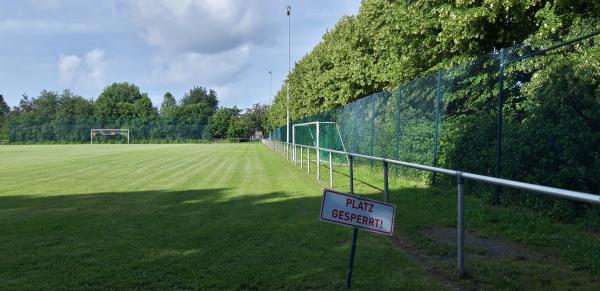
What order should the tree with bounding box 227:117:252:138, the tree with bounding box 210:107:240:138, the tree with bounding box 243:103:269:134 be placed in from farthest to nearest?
the tree with bounding box 243:103:269:134 < the tree with bounding box 227:117:252:138 < the tree with bounding box 210:107:240:138

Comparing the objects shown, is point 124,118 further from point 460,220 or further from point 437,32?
point 460,220

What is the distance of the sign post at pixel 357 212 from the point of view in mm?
4316

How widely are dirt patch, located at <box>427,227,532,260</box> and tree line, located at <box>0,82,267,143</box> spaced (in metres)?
85.8

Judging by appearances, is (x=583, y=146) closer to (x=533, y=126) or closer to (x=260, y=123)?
(x=533, y=126)

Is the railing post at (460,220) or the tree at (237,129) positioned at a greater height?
the tree at (237,129)

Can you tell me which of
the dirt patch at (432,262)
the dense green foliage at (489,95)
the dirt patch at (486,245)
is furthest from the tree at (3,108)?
the dirt patch at (432,262)

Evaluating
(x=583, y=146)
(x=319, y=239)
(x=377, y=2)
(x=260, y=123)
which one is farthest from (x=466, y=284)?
(x=260, y=123)

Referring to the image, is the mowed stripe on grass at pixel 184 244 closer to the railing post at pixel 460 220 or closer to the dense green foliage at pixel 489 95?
the railing post at pixel 460 220

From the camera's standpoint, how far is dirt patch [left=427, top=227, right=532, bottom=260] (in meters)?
5.73

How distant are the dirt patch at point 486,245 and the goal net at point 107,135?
84.4m

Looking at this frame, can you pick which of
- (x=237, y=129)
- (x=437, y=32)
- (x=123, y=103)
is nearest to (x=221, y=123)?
(x=237, y=129)

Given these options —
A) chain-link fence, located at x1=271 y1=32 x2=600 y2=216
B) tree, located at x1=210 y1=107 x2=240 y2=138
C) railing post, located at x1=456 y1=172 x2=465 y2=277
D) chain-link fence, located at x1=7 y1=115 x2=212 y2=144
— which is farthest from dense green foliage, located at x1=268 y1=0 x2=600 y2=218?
tree, located at x1=210 y1=107 x2=240 y2=138

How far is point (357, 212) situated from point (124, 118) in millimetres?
100485

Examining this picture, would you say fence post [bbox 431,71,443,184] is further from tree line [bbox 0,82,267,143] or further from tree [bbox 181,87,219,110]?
tree [bbox 181,87,219,110]
